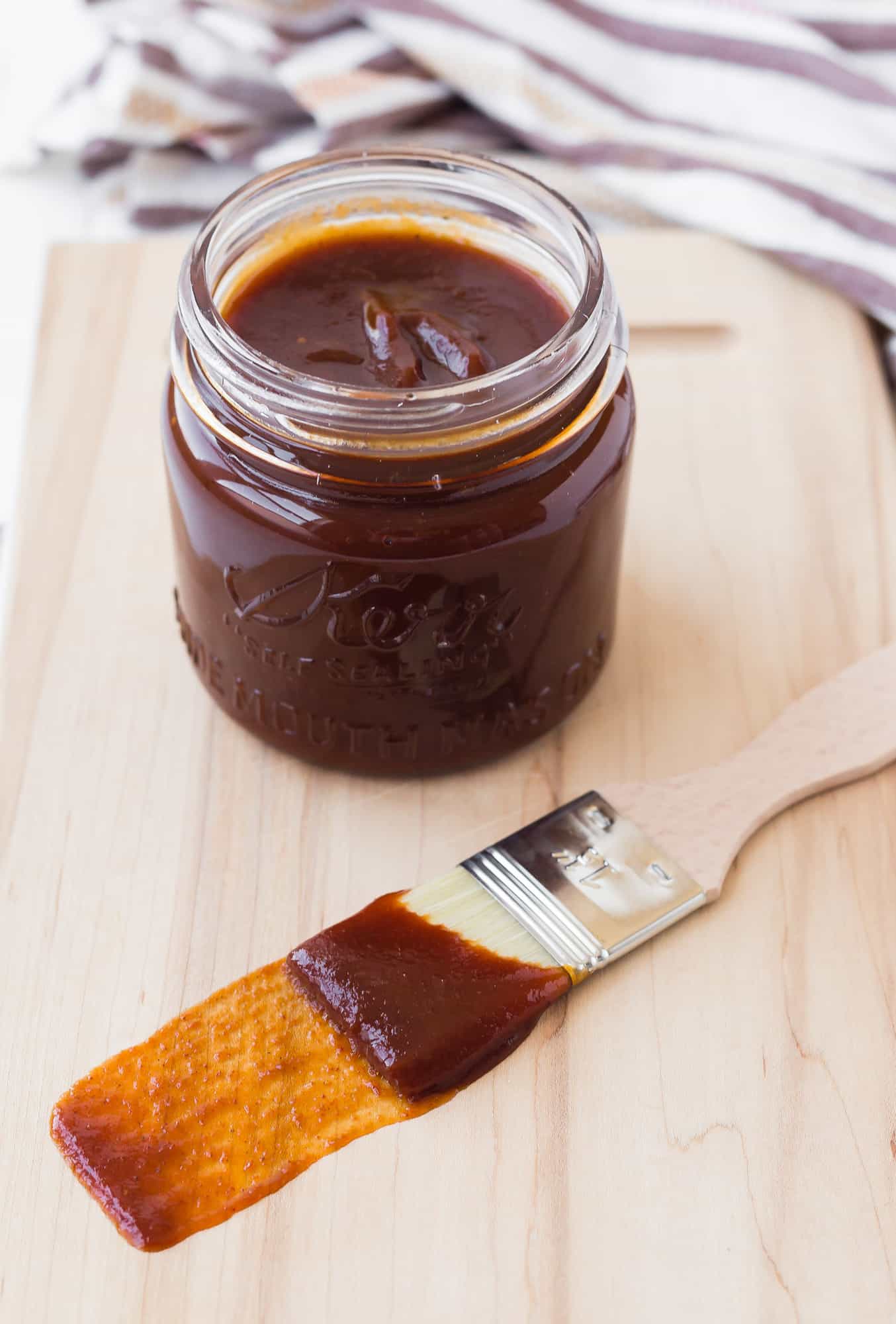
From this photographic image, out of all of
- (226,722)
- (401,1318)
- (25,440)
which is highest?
(25,440)

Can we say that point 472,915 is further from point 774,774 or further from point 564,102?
point 564,102

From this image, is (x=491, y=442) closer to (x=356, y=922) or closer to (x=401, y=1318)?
(x=356, y=922)

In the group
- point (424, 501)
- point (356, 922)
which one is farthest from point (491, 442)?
point (356, 922)

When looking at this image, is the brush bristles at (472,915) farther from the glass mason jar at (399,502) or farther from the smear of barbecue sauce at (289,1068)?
the glass mason jar at (399,502)

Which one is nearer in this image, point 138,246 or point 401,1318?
point 401,1318

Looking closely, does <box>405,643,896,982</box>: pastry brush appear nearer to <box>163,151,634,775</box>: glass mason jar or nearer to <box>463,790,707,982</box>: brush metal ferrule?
<box>463,790,707,982</box>: brush metal ferrule

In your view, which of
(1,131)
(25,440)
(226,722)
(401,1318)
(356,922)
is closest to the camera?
(401,1318)
